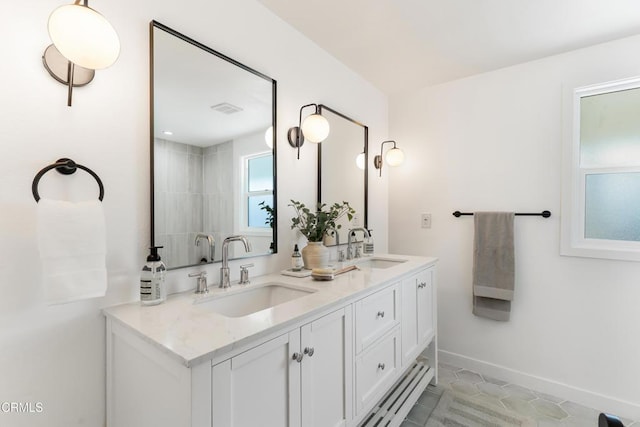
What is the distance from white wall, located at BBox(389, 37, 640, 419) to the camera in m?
1.92

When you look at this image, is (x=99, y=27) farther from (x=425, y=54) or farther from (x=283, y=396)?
(x=425, y=54)

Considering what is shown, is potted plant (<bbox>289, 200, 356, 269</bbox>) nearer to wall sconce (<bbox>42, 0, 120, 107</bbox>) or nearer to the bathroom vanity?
the bathroom vanity

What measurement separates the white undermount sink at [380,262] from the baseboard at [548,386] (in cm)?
96

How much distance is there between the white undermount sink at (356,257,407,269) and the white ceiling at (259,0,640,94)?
4.69 ft

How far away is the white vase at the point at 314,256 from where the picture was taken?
173cm

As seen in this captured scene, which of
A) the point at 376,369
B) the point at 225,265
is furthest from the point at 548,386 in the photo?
the point at 225,265

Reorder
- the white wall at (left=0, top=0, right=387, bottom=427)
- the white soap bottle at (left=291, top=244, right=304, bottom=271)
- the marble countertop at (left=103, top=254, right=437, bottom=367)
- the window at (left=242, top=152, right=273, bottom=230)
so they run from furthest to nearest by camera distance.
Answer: the white soap bottle at (left=291, top=244, right=304, bottom=271) → the window at (left=242, top=152, right=273, bottom=230) → the white wall at (left=0, top=0, right=387, bottom=427) → the marble countertop at (left=103, top=254, right=437, bottom=367)

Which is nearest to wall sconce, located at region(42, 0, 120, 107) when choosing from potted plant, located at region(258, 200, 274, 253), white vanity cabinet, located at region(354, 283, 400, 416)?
potted plant, located at region(258, 200, 274, 253)

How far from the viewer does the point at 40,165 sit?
3.06ft

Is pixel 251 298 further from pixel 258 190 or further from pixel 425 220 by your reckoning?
pixel 425 220

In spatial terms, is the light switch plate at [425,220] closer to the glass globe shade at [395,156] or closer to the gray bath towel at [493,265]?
the gray bath towel at [493,265]

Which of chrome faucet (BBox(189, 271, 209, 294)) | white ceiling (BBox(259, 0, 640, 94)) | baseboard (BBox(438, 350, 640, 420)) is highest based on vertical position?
white ceiling (BBox(259, 0, 640, 94))

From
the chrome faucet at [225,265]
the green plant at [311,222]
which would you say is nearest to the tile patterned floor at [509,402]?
the green plant at [311,222]

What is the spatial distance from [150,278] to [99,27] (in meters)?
0.79
